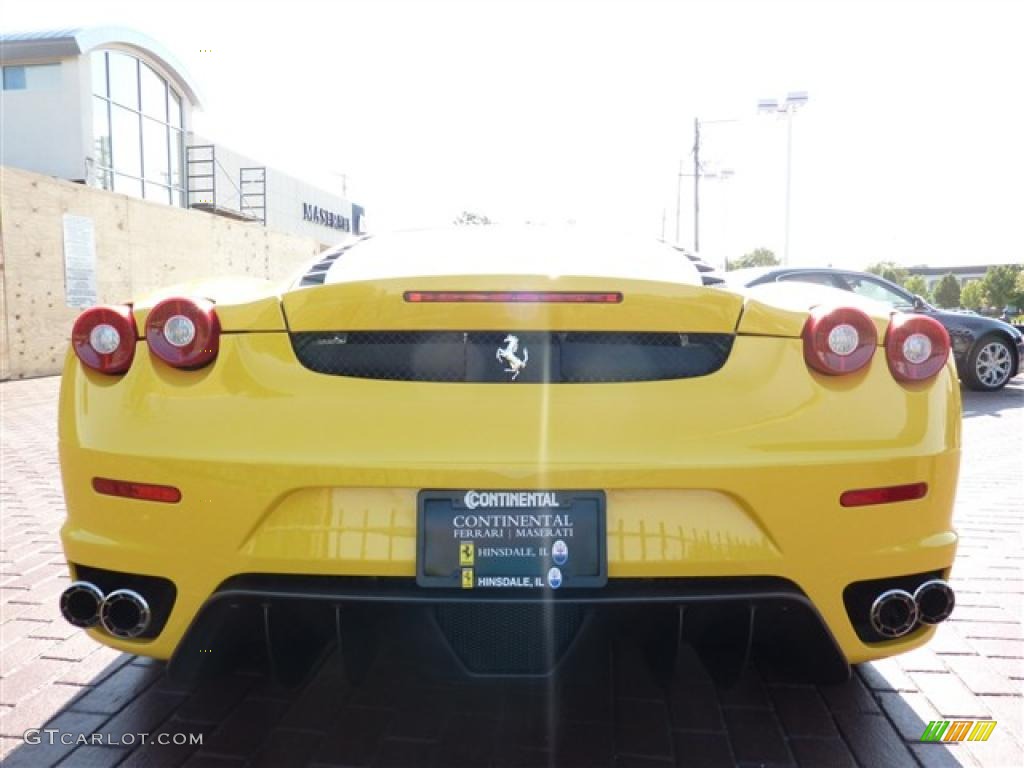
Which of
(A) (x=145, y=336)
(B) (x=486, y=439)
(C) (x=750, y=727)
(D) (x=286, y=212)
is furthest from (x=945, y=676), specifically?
→ (D) (x=286, y=212)

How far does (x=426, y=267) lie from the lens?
2014 millimetres

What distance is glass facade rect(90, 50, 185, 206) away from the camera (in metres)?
19.2

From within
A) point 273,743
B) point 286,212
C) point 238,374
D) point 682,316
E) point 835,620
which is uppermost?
point 286,212

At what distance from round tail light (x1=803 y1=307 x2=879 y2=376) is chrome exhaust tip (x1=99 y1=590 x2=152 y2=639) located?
1.65m

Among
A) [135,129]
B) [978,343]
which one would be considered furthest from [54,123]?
[978,343]

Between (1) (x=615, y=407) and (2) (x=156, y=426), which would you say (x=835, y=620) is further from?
(2) (x=156, y=426)

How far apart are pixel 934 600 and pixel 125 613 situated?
1.89m

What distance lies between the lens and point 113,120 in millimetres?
19703

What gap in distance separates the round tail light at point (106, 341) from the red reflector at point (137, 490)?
0.88 feet

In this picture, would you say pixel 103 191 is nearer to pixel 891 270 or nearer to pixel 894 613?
pixel 894 613

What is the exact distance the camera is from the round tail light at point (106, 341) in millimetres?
1925

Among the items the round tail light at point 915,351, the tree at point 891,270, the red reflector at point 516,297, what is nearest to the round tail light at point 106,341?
the red reflector at point 516,297

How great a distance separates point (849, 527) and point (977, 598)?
190cm

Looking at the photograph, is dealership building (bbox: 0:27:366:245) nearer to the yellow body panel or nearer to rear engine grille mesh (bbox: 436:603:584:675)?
the yellow body panel
